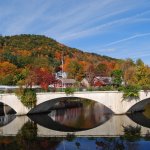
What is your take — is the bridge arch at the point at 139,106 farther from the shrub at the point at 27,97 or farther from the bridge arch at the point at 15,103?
the bridge arch at the point at 15,103

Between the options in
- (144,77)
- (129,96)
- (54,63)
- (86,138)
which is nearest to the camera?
(86,138)

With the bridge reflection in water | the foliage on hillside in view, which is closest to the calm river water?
the bridge reflection in water

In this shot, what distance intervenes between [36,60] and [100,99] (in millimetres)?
61989

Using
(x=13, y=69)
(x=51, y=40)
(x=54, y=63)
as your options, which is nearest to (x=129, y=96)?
(x=13, y=69)

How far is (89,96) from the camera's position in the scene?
171 ft

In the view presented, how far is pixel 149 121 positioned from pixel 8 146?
21.5m

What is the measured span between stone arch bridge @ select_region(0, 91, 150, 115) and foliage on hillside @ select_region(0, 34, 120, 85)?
18964mm

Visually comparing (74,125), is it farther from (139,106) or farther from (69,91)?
(139,106)

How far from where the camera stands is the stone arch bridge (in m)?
51.0

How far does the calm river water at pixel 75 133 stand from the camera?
108 feet

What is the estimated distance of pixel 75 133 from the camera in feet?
132

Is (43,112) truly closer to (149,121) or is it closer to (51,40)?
(149,121)

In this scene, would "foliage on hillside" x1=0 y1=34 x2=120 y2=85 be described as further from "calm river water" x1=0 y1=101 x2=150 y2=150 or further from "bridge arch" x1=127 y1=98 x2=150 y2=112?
"bridge arch" x1=127 y1=98 x2=150 y2=112

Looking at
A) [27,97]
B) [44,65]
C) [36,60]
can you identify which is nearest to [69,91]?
[27,97]
